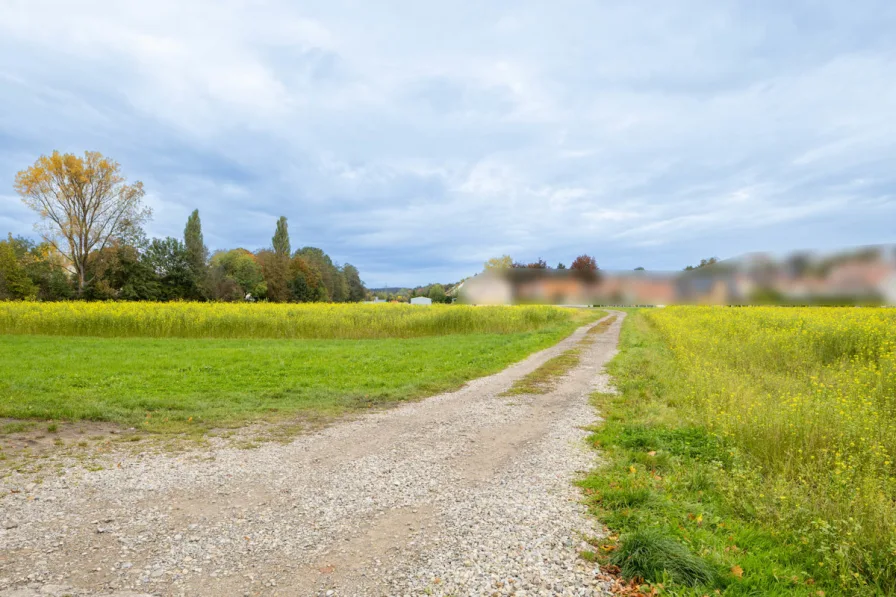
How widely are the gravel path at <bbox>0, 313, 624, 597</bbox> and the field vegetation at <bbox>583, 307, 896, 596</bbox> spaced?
569mm

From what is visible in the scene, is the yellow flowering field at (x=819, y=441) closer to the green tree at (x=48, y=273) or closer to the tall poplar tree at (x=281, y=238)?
the green tree at (x=48, y=273)

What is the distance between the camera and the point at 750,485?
488cm

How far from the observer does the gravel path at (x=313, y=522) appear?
3367 mm

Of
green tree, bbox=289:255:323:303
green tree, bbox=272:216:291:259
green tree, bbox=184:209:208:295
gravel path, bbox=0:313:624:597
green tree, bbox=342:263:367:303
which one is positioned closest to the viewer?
gravel path, bbox=0:313:624:597

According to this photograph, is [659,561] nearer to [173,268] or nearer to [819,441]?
[819,441]

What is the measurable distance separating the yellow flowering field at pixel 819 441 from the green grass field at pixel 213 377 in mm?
6004

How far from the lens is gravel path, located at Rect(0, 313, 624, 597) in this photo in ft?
11.0

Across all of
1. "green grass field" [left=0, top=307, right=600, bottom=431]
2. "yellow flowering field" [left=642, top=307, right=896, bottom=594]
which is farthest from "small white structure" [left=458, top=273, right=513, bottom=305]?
"yellow flowering field" [left=642, top=307, right=896, bottom=594]

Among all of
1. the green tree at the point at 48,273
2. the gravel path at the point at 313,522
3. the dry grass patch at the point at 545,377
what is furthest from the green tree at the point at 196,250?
the gravel path at the point at 313,522

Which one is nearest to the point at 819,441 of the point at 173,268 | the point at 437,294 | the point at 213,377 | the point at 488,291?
the point at 213,377

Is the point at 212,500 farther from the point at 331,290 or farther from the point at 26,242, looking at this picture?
the point at 331,290

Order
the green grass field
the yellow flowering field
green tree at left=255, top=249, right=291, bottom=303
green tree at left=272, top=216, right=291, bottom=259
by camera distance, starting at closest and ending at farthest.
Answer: the yellow flowering field < the green grass field < green tree at left=255, top=249, right=291, bottom=303 < green tree at left=272, top=216, right=291, bottom=259

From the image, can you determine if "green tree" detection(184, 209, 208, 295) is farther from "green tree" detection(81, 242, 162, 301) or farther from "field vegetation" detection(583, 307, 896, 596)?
"field vegetation" detection(583, 307, 896, 596)

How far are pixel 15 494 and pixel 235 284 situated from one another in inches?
2353
